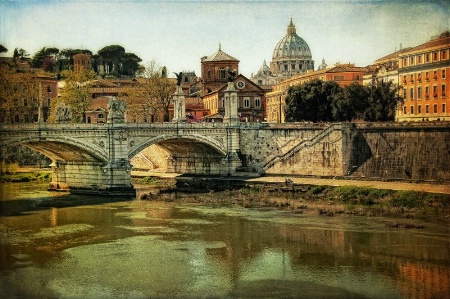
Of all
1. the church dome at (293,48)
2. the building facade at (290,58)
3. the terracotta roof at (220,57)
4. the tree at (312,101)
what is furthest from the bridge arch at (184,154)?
the church dome at (293,48)

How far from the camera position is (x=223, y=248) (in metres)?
18.0

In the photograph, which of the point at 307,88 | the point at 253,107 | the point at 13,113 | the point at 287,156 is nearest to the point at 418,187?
the point at 287,156

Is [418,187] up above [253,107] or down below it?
below

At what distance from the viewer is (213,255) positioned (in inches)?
678

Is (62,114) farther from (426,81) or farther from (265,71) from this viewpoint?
(265,71)

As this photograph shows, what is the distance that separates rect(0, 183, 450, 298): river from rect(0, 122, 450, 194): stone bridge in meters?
3.59

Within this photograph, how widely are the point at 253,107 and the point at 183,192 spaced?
21.3 m

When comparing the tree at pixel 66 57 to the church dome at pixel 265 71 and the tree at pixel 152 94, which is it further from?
the church dome at pixel 265 71

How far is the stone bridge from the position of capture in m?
26.7

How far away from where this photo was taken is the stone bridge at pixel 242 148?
26.7 m

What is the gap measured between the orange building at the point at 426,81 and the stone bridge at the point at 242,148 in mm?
1171

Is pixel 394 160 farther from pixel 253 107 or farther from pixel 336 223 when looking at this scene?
pixel 253 107

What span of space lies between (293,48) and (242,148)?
2081 inches

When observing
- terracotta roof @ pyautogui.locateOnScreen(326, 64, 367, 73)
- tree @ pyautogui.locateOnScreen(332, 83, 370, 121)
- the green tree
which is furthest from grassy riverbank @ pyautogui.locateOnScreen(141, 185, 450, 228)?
terracotta roof @ pyautogui.locateOnScreen(326, 64, 367, 73)
